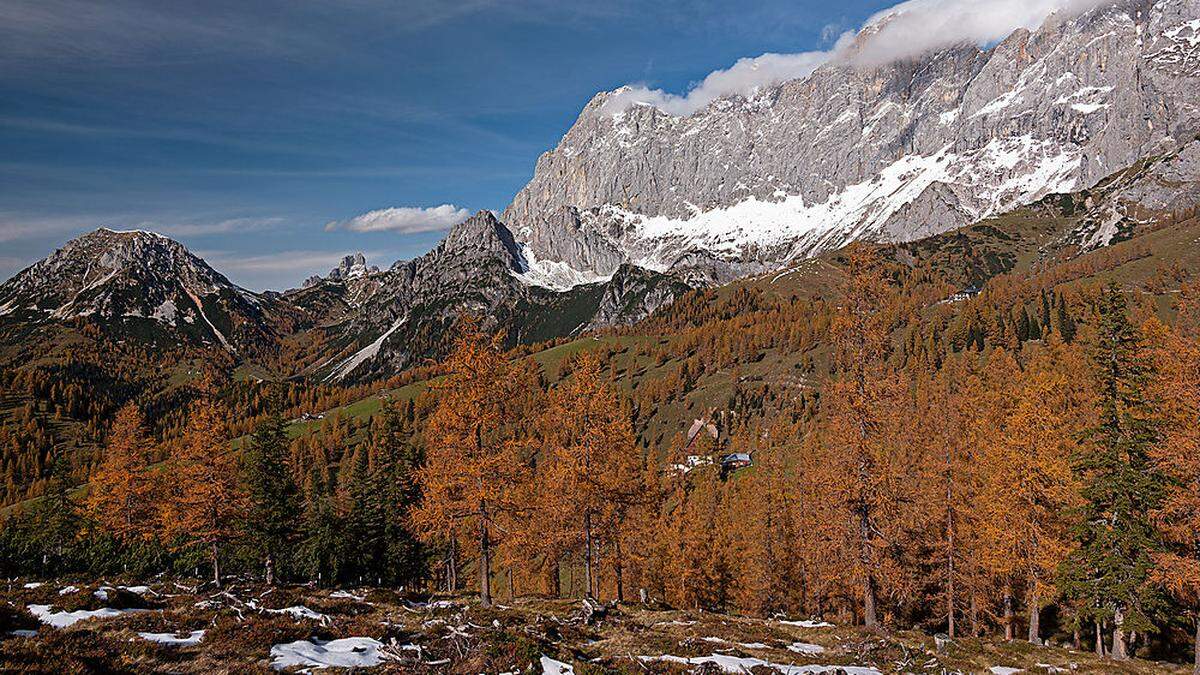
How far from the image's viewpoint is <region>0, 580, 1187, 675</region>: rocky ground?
48.7 feet

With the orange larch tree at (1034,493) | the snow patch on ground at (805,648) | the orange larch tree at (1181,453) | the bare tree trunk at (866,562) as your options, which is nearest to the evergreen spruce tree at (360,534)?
the bare tree trunk at (866,562)

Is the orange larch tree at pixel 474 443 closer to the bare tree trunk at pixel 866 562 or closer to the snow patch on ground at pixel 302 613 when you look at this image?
the snow patch on ground at pixel 302 613

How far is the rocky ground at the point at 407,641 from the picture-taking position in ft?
48.7

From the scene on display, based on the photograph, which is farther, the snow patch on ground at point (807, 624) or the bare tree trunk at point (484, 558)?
the bare tree trunk at point (484, 558)

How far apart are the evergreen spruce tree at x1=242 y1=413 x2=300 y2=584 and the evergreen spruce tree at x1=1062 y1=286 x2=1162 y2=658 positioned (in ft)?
209

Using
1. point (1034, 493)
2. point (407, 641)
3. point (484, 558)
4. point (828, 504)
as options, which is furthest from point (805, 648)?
point (1034, 493)

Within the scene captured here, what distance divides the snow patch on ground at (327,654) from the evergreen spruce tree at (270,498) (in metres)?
48.0

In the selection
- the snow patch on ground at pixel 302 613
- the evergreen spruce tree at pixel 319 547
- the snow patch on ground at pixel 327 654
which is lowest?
the evergreen spruce tree at pixel 319 547

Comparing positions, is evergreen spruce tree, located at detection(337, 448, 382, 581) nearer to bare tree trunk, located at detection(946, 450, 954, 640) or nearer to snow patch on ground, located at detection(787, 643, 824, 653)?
snow patch on ground, located at detection(787, 643, 824, 653)

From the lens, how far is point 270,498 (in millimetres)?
60688

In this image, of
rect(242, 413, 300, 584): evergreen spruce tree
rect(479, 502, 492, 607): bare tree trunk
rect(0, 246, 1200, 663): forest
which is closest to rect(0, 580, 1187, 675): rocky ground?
rect(479, 502, 492, 607): bare tree trunk

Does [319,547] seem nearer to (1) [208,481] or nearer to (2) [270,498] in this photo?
(2) [270,498]

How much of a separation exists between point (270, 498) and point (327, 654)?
5215 cm

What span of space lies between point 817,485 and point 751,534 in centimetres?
3533
